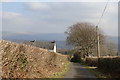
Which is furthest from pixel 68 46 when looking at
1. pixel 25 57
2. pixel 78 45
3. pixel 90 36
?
pixel 25 57

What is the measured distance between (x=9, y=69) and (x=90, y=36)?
215ft

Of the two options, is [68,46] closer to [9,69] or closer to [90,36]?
[90,36]

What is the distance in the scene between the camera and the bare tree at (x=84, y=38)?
73875 mm

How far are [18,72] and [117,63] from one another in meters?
13.9

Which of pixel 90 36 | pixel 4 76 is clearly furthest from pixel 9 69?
pixel 90 36

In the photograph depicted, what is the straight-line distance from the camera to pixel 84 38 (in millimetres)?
74250

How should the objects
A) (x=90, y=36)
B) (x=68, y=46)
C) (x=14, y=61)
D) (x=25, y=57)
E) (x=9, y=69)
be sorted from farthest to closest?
(x=68, y=46), (x=90, y=36), (x=25, y=57), (x=14, y=61), (x=9, y=69)

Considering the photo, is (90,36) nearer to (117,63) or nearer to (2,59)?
(117,63)

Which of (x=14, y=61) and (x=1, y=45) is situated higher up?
(x=1, y=45)

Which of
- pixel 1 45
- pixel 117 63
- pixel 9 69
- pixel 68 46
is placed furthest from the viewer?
pixel 68 46

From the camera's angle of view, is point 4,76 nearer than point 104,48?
Yes

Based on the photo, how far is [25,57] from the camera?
11430mm

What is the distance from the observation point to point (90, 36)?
7356 cm

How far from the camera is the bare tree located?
73.9 m
